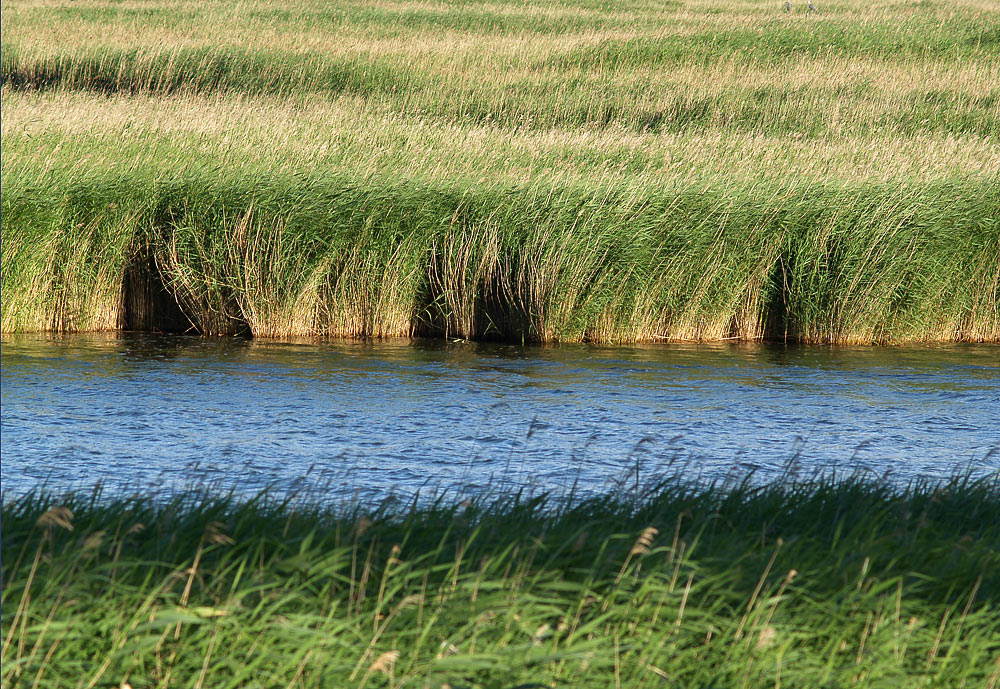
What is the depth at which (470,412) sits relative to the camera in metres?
8.10

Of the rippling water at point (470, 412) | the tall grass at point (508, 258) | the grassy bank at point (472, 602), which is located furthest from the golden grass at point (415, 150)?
the grassy bank at point (472, 602)

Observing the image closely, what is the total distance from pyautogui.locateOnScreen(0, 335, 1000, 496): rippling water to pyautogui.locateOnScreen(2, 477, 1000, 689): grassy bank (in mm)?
1225

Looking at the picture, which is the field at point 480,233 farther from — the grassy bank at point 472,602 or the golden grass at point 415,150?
the grassy bank at point 472,602

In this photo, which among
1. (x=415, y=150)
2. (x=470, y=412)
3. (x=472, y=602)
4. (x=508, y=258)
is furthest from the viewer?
(x=415, y=150)

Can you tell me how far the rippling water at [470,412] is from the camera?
6.45 m

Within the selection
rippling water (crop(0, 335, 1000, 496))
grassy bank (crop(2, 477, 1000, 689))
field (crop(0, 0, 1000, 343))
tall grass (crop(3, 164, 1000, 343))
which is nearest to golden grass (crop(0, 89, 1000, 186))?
field (crop(0, 0, 1000, 343))

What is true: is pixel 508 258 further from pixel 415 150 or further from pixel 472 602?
pixel 472 602

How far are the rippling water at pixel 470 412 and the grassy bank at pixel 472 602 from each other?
123 centimetres

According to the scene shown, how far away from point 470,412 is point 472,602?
461 cm

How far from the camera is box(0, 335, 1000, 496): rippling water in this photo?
6.45 metres

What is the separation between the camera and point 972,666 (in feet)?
11.6

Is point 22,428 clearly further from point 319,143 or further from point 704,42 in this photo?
point 704,42

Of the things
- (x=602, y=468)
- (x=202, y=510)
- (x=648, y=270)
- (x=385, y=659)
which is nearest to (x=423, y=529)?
(x=202, y=510)

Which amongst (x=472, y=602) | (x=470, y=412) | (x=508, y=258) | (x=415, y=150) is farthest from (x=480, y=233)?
(x=472, y=602)
